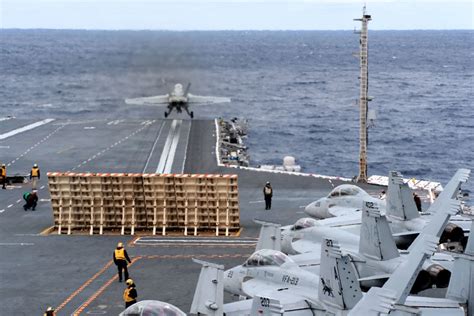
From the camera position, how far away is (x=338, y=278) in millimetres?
21266

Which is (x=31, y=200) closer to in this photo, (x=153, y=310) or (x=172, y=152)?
(x=172, y=152)

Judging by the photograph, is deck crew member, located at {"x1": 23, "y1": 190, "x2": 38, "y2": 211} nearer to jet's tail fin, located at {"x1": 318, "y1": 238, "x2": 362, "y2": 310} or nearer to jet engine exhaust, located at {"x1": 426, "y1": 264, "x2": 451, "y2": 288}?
jet engine exhaust, located at {"x1": 426, "y1": 264, "x2": 451, "y2": 288}

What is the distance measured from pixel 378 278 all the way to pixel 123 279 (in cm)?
1130

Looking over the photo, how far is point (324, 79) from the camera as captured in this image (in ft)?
616

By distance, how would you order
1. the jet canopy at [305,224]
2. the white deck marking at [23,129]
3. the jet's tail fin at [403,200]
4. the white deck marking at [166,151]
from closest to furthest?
the jet canopy at [305,224] < the jet's tail fin at [403,200] < the white deck marking at [166,151] < the white deck marking at [23,129]

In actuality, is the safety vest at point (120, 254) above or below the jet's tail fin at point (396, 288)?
below

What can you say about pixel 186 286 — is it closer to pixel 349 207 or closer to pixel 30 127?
pixel 349 207

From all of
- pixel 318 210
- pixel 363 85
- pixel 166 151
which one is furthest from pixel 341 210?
pixel 166 151

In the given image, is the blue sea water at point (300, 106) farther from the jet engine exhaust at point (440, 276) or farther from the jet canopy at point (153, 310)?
the jet canopy at point (153, 310)

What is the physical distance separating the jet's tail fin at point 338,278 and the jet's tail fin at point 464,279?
11.7 feet

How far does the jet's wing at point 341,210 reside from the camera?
36.8 metres

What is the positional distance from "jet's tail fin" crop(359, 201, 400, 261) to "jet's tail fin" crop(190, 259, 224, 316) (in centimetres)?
606

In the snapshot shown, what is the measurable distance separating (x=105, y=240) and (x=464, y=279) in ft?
66.0

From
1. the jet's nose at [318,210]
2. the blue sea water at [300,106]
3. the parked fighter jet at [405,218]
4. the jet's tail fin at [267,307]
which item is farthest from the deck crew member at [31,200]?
the blue sea water at [300,106]
